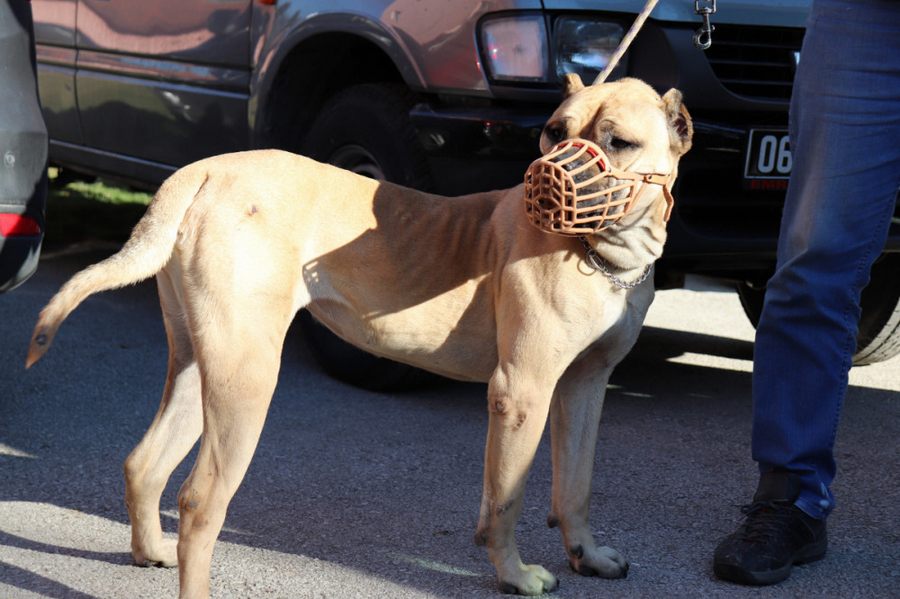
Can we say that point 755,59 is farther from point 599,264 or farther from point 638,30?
point 599,264

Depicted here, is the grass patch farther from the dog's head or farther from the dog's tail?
the dog's head

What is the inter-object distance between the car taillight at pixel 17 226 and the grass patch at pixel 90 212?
3994 millimetres

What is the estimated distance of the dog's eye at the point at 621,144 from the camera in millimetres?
2865

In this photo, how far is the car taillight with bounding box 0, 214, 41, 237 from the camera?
367 cm

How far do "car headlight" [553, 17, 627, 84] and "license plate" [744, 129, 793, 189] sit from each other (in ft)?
1.70

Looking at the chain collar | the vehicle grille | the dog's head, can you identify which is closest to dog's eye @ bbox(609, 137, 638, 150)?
the dog's head

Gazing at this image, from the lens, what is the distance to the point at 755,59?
4.11m

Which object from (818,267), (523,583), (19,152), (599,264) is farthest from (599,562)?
(19,152)

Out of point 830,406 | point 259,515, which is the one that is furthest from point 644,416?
point 259,515

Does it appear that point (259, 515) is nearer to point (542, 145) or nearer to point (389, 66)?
point (542, 145)

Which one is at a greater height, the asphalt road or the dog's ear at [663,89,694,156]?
the dog's ear at [663,89,694,156]

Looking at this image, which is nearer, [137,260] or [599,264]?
[137,260]

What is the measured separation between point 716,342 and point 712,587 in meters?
2.83

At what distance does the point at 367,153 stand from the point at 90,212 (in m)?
4.99
